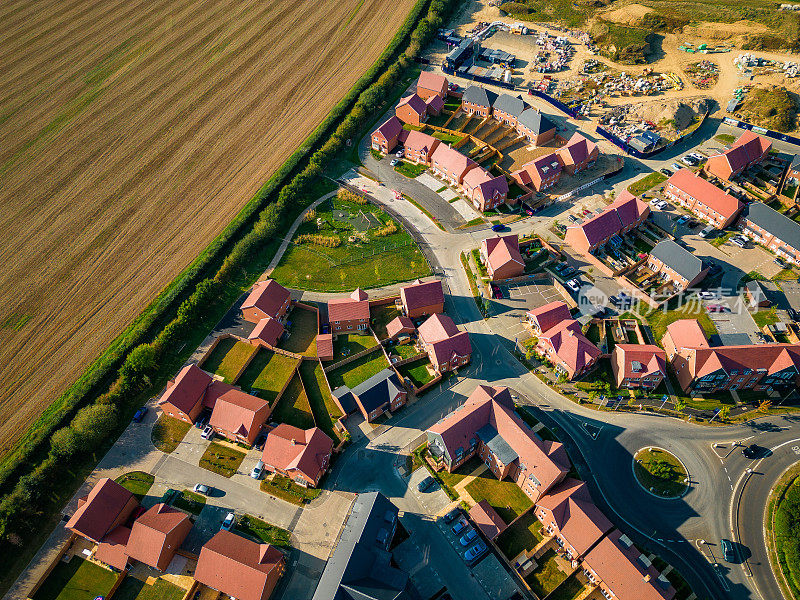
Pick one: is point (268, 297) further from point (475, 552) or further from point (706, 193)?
point (706, 193)

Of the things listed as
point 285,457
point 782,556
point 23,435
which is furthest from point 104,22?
point 782,556

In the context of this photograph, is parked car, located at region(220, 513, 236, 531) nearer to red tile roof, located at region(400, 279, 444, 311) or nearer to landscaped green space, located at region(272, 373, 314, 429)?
landscaped green space, located at region(272, 373, 314, 429)

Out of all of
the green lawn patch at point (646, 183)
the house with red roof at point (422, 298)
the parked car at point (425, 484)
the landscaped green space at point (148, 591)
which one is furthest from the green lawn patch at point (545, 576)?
the green lawn patch at point (646, 183)

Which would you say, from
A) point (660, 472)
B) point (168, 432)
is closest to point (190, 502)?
point (168, 432)

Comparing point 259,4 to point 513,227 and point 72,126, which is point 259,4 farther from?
point 513,227

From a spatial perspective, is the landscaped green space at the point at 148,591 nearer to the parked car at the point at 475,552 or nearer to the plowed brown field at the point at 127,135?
the plowed brown field at the point at 127,135
